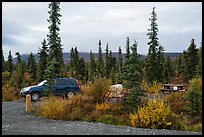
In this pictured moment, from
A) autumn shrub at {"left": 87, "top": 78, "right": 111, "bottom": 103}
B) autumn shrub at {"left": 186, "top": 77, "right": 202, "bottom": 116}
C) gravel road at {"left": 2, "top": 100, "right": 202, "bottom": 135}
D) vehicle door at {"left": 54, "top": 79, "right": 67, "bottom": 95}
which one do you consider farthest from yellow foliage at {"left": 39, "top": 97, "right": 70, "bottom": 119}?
vehicle door at {"left": 54, "top": 79, "right": 67, "bottom": 95}

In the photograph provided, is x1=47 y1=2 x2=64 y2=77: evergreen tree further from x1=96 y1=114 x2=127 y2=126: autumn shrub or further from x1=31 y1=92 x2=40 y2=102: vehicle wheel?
x1=96 y1=114 x2=127 y2=126: autumn shrub

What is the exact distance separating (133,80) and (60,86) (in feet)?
27.5

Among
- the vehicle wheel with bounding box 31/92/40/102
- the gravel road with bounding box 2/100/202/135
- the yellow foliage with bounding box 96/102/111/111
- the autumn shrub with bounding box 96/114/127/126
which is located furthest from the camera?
the vehicle wheel with bounding box 31/92/40/102

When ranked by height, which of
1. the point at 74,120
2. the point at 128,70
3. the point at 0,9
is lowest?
the point at 74,120

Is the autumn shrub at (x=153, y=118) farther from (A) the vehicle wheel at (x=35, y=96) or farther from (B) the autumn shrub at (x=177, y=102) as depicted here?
(A) the vehicle wheel at (x=35, y=96)

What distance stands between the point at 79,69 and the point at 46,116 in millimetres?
41813

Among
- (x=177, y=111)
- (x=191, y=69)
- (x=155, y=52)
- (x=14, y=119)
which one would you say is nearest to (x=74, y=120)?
(x=14, y=119)

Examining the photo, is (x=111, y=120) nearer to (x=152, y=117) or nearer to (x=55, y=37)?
(x=152, y=117)

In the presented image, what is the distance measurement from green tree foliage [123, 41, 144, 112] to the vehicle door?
771 cm

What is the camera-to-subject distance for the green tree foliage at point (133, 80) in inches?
745

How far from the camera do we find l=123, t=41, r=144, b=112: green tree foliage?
18.9 m

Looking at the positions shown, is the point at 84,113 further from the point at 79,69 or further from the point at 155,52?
the point at 79,69

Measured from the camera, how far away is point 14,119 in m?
→ 16.2

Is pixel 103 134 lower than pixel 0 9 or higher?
lower
